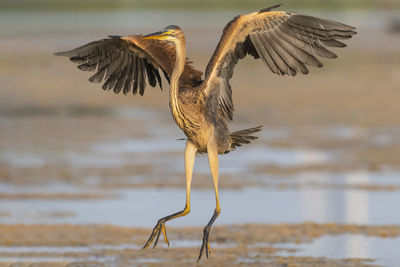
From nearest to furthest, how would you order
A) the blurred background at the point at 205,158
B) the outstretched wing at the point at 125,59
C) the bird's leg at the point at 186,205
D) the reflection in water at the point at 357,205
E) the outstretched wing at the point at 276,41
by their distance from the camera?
the outstretched wing at the point at 276,41 < the bird's leg at the point at 186,205 < the outstretched wing at the point at 125,59 < the reflection in water at the point at 357,205 < the blurred background at the point at 205,158

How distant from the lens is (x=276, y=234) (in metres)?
10.3

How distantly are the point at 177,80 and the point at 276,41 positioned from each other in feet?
3.08

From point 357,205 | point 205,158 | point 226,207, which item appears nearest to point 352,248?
point 357,205

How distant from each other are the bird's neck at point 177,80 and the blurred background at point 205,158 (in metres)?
1.98

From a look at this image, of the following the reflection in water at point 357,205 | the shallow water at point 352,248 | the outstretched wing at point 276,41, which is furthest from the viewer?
the reflection in water at point 357,205

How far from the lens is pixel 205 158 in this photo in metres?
15.7

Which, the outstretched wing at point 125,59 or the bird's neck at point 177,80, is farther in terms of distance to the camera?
the outstretched wing at point 125,59

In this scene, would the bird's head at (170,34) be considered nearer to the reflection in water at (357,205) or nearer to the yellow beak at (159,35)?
the yellow beak at (159,35)

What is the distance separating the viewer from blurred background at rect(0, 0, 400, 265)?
1121 centimetres

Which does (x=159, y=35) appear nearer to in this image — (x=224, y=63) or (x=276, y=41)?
(x=224, y=63)

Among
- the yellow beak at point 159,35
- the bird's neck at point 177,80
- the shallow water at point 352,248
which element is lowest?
the shallow water at point 352,248

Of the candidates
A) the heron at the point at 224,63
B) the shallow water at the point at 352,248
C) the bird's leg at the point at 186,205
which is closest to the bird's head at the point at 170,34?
the heron at the point at 224,63

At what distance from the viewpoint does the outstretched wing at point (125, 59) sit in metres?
8.85

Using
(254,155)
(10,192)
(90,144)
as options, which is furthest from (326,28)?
(90,144)
